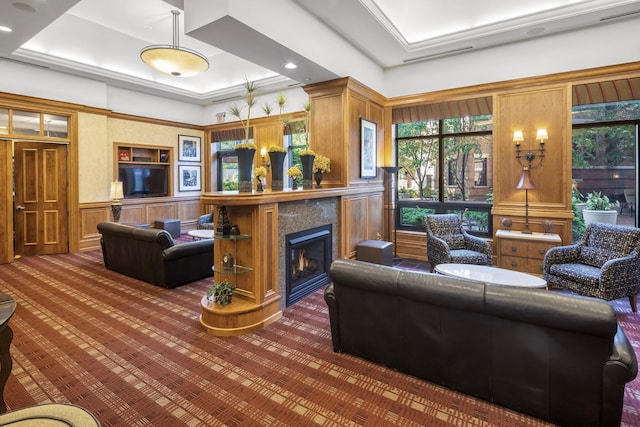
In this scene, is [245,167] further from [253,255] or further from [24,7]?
[24,7]

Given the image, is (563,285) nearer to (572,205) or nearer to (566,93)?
(572,205)

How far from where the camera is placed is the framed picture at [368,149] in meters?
5.70

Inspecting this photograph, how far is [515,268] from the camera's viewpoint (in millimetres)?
5062

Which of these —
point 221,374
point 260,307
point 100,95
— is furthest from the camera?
point 100,95

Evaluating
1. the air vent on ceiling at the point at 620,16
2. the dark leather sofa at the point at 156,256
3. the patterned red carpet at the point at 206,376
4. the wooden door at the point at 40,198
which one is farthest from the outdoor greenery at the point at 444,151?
the wooden door at the point at 40,198

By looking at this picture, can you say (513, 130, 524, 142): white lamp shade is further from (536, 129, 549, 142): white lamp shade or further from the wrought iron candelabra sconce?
(536, 129, 549, 142): white lamp shade

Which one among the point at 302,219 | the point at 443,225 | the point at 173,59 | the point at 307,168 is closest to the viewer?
the point at 302,219

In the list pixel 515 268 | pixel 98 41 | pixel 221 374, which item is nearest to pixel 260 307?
pixel 221 374

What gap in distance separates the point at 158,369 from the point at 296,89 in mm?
6716

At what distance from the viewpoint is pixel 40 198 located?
22.0 ft

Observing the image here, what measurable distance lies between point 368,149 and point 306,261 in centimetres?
258

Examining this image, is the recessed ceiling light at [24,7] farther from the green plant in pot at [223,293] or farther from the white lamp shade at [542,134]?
the white lamp shade at [542,134]

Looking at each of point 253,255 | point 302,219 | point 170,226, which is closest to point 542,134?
point 302,219

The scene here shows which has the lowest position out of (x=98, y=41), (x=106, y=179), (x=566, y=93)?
(x=106, y=179)
